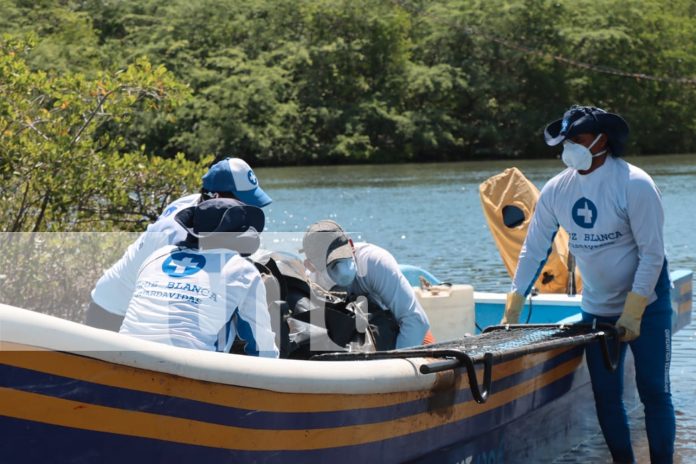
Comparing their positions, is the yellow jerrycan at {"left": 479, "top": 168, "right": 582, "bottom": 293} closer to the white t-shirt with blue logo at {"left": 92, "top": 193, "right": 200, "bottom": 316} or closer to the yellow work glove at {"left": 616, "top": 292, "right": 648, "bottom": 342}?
the yellow work glove at {"left": 616, "top": 292, "right": 648, "bottom": 342}

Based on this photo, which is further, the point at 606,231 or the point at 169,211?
the point at 169,211

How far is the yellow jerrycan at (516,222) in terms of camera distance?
8.81 m

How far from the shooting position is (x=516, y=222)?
9195 millimetres

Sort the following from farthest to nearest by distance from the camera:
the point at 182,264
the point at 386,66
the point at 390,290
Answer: the point at 386,66
the point at 390,290
the point at 182,264

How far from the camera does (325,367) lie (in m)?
4.25

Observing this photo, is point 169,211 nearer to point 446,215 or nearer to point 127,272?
point 127,272

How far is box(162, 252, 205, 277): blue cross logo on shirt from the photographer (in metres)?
4.30

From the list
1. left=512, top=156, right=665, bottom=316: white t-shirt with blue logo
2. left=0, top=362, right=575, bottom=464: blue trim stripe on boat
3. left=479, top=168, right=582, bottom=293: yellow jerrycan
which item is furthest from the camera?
left=479, top=168, right=582, bottom=293: yellow jerrycan

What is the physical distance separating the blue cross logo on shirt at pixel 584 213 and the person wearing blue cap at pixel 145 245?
1.55 metres

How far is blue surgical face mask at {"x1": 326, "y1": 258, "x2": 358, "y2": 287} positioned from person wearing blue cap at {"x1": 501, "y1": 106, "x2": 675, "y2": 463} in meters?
0.93

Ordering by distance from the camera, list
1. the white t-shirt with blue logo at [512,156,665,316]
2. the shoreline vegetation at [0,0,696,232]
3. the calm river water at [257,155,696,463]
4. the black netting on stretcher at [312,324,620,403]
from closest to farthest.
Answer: the black netting on stretcher at [312,324,620,403] < the white t-shirt with blue logo at [512,156,665,316] < the calm river water at [257,155,696,463] < the shoreline vegetation at [0,0,696,232]

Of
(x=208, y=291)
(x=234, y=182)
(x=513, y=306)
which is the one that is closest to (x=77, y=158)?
(x=234, y=182)

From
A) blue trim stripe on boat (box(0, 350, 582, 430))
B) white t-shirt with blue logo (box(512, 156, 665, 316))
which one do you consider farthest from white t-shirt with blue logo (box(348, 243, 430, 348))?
blue trim stripe on boat (box(0, 350, 582, 430))

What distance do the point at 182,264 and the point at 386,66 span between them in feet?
173
